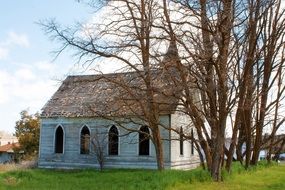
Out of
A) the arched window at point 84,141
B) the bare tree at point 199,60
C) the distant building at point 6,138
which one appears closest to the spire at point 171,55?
the bare tree at point 199,60

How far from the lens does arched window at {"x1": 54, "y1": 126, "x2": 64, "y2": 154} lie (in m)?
33.9

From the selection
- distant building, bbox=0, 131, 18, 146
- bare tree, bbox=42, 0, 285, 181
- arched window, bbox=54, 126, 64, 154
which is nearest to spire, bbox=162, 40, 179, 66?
bare tree, bbox=42, 0, 285, 181

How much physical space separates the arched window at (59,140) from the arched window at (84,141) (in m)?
1.95

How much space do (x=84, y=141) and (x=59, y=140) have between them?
8.09 ft

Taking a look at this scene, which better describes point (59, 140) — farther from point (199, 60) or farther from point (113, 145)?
point (199, 60)

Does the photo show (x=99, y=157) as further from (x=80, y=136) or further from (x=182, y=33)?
(x=182, y=33)

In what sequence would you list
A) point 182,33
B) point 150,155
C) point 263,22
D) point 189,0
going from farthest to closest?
1. point 150,155
2. point 263,22
3. point 182,33
4. point 189,0

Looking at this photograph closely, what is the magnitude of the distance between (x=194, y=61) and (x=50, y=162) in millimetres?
20652

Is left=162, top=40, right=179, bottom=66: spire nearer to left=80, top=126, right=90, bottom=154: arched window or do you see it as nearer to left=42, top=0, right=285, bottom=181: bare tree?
left=42, top=0, right=285, bottom=181: bare tree

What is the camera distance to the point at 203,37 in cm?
1784

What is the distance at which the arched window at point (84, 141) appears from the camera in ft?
107

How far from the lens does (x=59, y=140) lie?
34.2 m

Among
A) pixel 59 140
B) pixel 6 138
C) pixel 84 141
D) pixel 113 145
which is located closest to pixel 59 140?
pixel 59 140

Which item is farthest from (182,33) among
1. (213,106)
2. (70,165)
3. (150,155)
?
(70,165)
